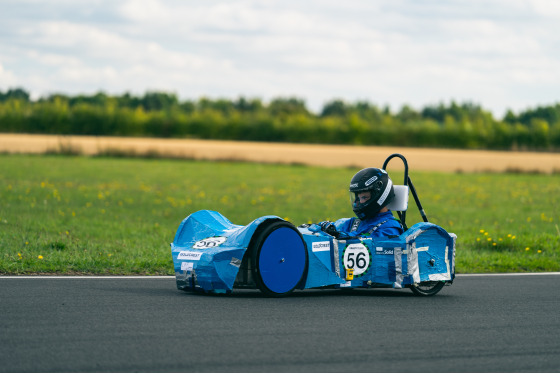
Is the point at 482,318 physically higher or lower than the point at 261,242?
lower

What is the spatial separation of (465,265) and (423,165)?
46.9 metres

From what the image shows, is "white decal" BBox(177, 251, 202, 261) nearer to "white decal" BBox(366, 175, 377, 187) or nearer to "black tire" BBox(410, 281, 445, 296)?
"white decal" BBox(366, 175, 377, 187)

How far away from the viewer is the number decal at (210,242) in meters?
8.71

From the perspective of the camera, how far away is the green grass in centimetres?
1302

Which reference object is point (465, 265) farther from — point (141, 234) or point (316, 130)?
point (316, 130)

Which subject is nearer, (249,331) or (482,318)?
(249,331)

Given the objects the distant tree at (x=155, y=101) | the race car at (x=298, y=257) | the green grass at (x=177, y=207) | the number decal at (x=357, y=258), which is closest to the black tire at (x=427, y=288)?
the race car at (x=298, y=257)

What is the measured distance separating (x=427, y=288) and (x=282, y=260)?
226 centimetres

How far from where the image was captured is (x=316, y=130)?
106 metres

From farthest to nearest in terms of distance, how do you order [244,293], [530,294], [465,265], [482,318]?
[465,265]
[530,294]
[244,293]
[482,318]

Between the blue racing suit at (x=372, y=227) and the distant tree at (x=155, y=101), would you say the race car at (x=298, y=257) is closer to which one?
the blue racing suit at (x=372, y=227)

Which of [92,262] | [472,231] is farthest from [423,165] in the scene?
[92,262]

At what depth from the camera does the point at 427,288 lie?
995cm

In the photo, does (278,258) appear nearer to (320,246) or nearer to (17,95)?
(320,246)
